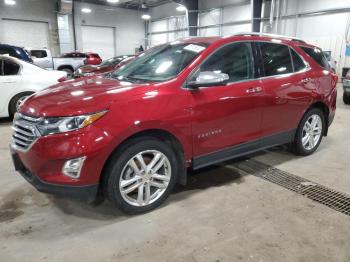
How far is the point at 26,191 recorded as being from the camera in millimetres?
3211

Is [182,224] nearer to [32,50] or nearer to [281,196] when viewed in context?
[281,196]

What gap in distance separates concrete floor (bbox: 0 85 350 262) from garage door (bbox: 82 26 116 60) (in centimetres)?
2189

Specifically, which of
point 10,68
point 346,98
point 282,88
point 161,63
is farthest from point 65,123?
point 346,98

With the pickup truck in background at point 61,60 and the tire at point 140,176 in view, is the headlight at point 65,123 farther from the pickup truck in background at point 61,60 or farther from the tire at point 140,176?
the pickup truck in background at point 61,60

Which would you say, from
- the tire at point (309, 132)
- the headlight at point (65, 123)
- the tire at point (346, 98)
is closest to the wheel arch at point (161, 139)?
the headlight at point (65, 123)

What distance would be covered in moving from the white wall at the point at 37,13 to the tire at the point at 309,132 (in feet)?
68.5

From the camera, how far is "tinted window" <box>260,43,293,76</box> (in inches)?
135

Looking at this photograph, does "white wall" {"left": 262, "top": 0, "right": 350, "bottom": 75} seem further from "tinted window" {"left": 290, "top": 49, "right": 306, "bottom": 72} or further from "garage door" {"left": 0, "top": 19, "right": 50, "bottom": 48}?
"garage door" {"left": 0, "top": 19, "right": 50, "bottom": 48}

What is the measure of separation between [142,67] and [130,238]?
180 cm

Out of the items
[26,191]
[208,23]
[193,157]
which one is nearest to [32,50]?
[208,23]

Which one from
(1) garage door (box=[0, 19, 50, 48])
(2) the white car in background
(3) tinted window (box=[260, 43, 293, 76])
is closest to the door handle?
(3) tinted window (box=[260, 43, 293, 76])

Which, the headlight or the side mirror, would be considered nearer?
the headlight

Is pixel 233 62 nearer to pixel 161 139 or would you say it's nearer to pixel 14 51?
pixel 161 139

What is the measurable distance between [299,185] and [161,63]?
2025 millimetres
